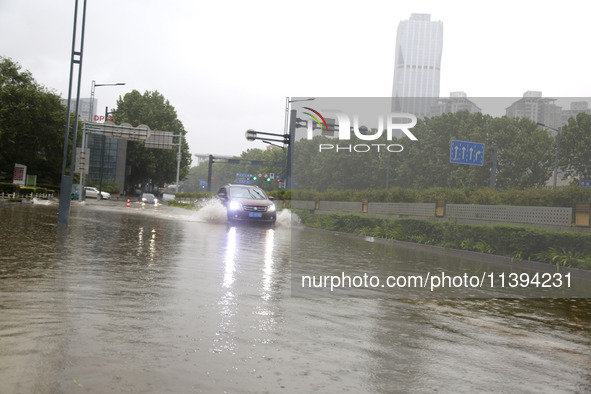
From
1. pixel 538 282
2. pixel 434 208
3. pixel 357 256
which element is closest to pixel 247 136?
pixel 434 208

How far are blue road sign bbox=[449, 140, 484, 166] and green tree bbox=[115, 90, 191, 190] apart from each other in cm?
4738

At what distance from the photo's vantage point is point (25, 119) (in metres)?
49.6

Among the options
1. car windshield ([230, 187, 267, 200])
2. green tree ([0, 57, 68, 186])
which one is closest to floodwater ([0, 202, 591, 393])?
car windshield ([230, 187, 267, 200])

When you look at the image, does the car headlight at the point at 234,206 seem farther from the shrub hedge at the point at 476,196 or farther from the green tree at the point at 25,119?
the green tree at the point at 25,119

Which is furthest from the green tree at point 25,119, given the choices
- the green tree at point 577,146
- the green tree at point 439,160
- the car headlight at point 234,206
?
the green tree at point 577,146

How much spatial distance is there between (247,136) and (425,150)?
2350cm

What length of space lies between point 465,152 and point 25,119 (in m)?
37.7

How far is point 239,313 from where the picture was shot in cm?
613

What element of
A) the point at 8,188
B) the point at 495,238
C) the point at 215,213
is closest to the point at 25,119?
the point at 8,188

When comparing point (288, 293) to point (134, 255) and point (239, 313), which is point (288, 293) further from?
point (134, 255)

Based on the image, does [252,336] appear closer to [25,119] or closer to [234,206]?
[234,206]

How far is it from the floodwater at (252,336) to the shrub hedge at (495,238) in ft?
17.5

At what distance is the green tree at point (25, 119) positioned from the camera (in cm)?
4916

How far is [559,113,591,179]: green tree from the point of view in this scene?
152 ft
